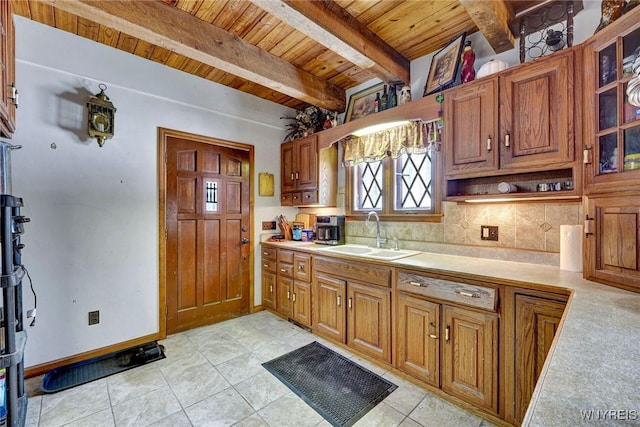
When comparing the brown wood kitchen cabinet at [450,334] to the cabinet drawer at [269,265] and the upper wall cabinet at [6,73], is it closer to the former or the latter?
the cabinet drawer at [269,265]

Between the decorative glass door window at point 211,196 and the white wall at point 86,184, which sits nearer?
the white wall at point 86,184

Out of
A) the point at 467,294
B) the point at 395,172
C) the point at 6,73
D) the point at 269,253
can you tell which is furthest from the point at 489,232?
the point at 6,73

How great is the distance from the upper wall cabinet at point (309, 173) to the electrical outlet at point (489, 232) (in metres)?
1.63

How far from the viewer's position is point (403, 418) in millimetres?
1652

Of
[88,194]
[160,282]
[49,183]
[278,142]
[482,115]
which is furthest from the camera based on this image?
[278,142]

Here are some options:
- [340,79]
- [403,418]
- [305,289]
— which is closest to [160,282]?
[305,289]

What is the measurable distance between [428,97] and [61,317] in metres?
3.45

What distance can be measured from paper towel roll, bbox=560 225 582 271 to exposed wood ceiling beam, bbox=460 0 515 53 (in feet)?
4.52

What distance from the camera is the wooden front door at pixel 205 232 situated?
2.85m

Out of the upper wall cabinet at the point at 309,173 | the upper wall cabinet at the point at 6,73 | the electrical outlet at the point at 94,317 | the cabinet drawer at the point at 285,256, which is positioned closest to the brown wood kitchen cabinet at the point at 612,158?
the upper wall cabinet at the point at 309,173

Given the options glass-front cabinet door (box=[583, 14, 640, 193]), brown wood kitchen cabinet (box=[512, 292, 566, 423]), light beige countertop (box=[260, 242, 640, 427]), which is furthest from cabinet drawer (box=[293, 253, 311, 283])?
glass-front cabinet door (box=[583, 14, 640, 193])

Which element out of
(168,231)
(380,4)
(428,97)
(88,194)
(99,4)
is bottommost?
(168,231)

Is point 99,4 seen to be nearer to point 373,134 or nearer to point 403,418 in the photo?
point 373,134

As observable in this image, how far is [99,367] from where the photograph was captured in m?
2.21
